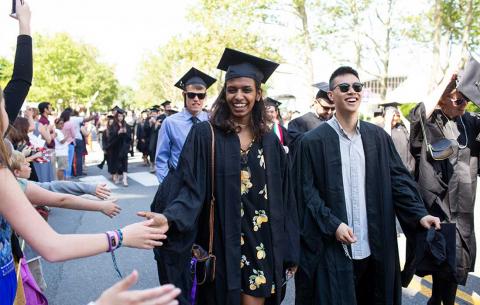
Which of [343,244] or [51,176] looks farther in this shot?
[51,176]

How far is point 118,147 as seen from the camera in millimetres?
12242

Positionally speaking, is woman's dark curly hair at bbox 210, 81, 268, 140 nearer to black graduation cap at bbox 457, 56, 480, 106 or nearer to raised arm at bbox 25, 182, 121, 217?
→ raised arm at bbox 25, 182, 121, 217

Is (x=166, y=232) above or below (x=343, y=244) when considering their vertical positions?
above

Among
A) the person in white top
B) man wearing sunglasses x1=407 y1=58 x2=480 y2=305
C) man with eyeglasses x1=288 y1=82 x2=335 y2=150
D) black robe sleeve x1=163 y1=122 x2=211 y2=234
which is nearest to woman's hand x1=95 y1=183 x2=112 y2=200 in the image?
black robe sleeve x1=163 y1=122 x2=211 y2=234

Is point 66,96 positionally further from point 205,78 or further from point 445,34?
point 205,78

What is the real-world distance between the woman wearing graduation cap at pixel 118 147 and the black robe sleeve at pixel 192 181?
9.62 metres

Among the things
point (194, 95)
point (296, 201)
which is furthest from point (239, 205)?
point (194, 95)

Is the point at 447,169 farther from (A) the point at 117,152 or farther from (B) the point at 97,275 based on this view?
(A) the point at 117,152

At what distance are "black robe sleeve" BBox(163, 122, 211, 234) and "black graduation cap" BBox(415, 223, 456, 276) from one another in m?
1.55

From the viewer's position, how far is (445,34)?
21.6 m

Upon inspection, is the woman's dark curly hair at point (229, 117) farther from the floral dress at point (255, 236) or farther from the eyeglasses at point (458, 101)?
the eyeglasses at point (458, 101)

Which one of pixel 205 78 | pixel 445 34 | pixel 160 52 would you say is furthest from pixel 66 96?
pixel 205 78

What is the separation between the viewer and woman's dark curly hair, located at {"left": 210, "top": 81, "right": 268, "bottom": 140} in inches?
111

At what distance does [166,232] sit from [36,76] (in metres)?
56.5
